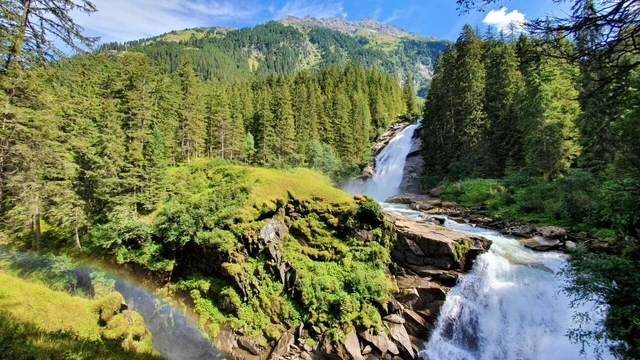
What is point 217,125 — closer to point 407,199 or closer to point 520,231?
point 407,199

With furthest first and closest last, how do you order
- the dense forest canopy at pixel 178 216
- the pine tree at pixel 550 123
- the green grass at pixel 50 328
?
the pine tree at pixel 550 123 → the dense forest canopy at pixel 178 216 → the green grass at pixel 50 328

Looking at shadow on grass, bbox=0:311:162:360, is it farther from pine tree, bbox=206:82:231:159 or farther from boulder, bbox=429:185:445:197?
pine tree, bbox=206:82:231:159

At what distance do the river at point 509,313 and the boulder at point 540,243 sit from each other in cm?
58

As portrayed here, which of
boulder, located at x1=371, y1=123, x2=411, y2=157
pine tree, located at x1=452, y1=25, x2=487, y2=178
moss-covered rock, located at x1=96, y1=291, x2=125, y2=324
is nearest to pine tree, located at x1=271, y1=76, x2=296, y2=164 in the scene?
boulder, located at x1=371, y1=123, x2=411, y2=157

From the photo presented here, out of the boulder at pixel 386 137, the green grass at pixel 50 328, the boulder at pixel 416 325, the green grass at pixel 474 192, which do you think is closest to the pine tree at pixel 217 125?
the boulder at pixel 386 137

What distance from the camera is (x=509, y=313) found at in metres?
13.6

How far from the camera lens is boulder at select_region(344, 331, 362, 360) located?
13.0m

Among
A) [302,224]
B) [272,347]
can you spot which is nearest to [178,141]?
[302,224]

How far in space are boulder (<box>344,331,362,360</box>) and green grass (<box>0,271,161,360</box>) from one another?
779 cm

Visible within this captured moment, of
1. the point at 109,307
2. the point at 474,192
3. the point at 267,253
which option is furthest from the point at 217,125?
the point at 109,307

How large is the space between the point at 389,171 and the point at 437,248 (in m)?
34.5

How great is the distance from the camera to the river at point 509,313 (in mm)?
12375

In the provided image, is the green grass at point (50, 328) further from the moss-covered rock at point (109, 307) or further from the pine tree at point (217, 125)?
the pine tree at point (217, 125)

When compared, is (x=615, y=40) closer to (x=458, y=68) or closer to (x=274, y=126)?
(x=458, y=68)
